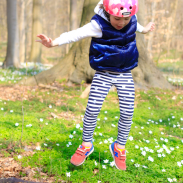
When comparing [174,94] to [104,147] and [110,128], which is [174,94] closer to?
[110,128]

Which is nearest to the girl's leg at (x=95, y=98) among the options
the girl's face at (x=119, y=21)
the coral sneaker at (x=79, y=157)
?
the coral sneaker at (x=79, y=157)

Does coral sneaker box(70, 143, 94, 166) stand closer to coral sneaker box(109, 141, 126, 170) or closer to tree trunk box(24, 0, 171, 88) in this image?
coral sneaker box(109, 141, 126, 170)

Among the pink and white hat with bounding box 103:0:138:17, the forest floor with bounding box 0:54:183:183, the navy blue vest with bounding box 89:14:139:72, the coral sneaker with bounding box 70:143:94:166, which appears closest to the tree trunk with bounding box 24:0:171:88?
the forest floor with bounding box 0:54:183:183

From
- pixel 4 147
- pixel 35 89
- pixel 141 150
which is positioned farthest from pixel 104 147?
pixel 35 89

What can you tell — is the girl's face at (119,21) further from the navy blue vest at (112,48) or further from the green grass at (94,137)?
the green grass at (94,137)

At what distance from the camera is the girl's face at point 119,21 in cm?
244

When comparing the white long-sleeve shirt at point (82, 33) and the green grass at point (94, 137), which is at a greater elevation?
the white long-sleeve shirt at point (82, 33)

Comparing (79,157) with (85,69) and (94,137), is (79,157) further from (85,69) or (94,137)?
(85,69)

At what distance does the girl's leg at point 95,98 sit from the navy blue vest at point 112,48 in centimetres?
13

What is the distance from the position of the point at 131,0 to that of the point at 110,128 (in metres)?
2.80

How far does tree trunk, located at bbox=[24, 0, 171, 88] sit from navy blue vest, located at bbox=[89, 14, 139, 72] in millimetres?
5047

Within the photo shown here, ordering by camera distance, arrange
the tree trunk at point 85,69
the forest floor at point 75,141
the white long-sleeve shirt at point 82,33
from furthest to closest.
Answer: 1. the tree trunk at point 85,69
2. the forest floor at point 75,141
3. the white long-sleeve shirt at point 82,33

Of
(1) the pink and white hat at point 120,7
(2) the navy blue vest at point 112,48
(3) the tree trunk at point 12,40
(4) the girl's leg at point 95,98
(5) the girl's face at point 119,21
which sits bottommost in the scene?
(3) the tree trunk at point 12,40

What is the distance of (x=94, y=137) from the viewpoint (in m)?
4.00
